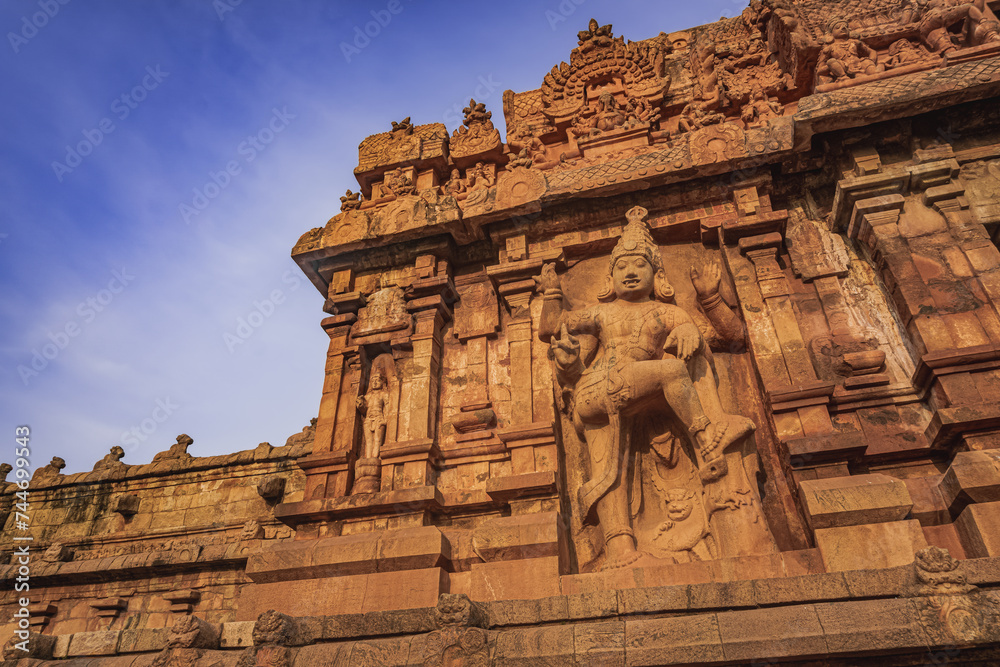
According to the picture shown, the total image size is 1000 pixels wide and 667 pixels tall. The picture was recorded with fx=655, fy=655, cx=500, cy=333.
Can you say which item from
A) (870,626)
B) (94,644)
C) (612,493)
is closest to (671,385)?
(612,493)

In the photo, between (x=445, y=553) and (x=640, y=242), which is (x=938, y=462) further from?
(x=445, y=553)

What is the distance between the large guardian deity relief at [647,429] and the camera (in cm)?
641

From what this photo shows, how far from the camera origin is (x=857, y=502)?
569 cm

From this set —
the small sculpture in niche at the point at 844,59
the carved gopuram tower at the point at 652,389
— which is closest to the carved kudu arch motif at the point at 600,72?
the carved gopuram tower at the point at 652,389

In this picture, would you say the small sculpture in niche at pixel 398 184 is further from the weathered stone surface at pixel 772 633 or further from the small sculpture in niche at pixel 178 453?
the weathered stone surface at pixel 772 633

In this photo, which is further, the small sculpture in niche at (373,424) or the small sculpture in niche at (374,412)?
the small sculpture in niche at (374,412)

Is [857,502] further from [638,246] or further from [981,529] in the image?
[638,246]

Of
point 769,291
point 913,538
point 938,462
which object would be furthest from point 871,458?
point 769,291

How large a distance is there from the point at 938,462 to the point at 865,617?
303cm

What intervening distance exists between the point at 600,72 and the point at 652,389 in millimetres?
6104

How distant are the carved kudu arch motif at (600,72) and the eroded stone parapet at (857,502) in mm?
6687

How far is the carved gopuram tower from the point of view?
5.14 metres

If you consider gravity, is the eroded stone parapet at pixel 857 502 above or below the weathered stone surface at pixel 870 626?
above

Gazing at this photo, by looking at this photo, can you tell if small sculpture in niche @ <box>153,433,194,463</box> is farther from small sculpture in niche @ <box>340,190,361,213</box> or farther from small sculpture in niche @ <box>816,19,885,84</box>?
small sculpture in niche @ <box>816,19,885,84</box>
